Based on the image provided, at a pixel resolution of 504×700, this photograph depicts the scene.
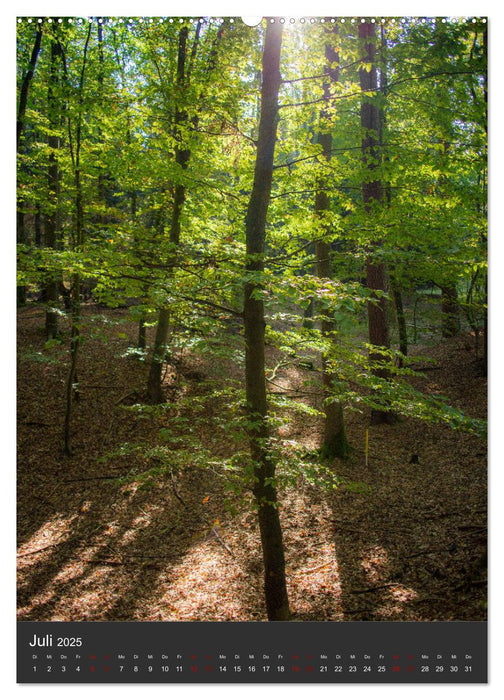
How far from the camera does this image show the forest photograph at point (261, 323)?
10.5 feet

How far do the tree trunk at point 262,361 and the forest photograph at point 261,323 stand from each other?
18 mm

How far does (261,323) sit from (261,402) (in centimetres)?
67

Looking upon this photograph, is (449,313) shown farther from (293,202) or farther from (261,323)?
(261,323)

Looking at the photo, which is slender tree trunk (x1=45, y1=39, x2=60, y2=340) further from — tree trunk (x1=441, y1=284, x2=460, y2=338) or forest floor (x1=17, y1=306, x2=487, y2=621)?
tree trunk (x1=441, y1=284, x2=460, y2=338)

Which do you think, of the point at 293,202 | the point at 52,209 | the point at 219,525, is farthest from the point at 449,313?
the point at 52,209

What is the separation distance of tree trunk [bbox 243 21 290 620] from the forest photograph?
0.7 inches

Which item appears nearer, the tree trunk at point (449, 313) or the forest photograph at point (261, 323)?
the forest photograph at point (261, 323)

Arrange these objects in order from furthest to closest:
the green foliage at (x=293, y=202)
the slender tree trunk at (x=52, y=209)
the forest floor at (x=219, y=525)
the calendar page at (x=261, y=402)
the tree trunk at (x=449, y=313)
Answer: the tree trunk at (x=449, y=313)
the slender tree trunk at (x=52, y=209)
the forest floor at (x=219, y=525)
the green foliage at (x=293, y=202)
the calendar page at (x=261, y=402)

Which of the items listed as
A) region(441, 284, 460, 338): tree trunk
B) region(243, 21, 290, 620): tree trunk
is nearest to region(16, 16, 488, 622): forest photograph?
region(243, 21, 290, 620): tree trunk

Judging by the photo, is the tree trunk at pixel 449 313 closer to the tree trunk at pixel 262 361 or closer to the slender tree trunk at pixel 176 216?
the slender tree trunk at pixel 176 216

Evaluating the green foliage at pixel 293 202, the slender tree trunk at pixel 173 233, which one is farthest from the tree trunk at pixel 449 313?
the slender tree trunk at pixel 173 233

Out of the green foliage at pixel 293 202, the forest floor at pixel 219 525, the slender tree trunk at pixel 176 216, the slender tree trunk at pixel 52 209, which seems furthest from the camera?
the slender tree trunk at pixel 52 209

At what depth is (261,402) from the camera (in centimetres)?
336

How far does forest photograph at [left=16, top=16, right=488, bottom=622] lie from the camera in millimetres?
3189
